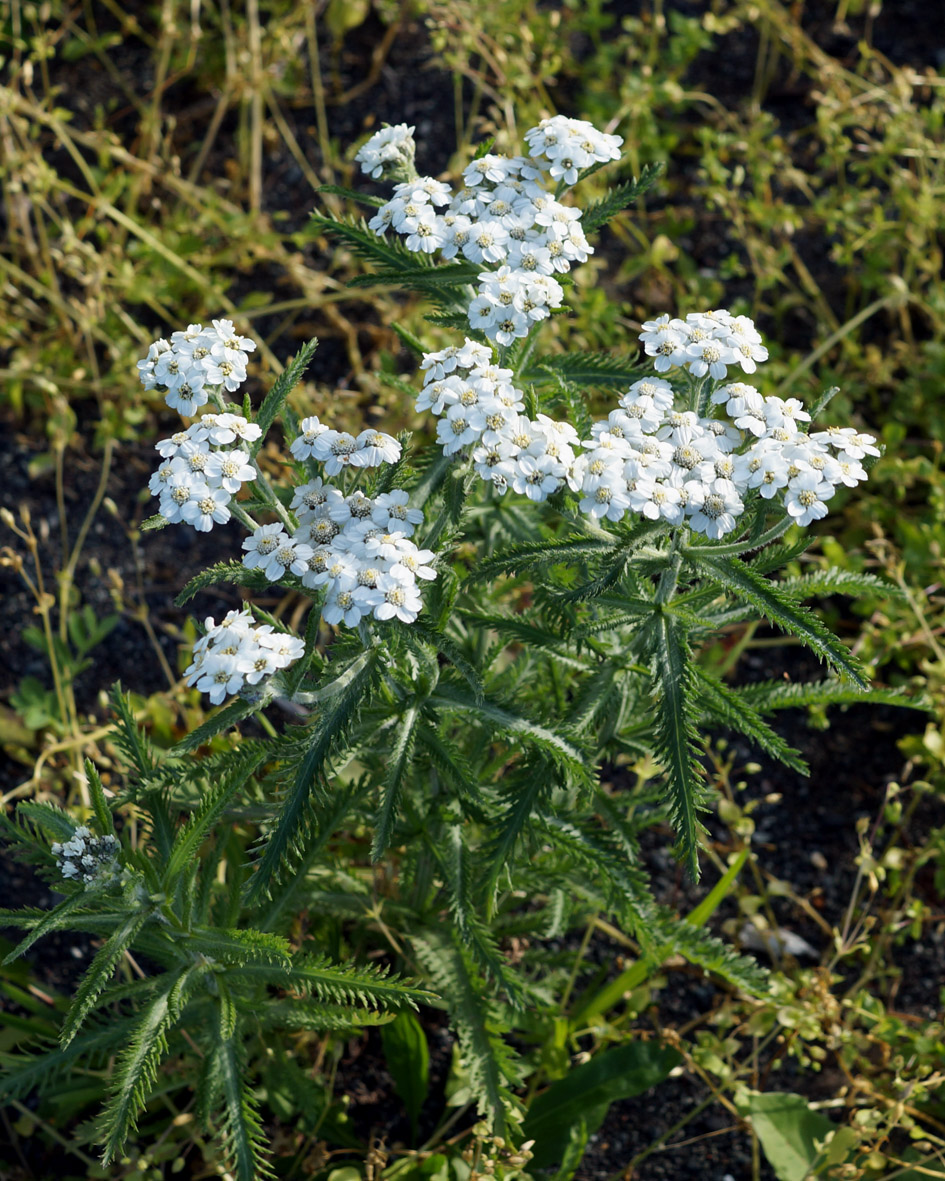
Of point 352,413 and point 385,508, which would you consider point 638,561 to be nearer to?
point 385,508

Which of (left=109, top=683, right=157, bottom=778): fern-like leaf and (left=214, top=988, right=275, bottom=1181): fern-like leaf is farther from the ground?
(left=109, top=683, right=157, bottom=778): fern-like leaf

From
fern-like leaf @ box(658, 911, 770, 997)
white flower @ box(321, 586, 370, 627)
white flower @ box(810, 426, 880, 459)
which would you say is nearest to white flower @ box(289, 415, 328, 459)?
white flower @ box(321, 586, 370, 627)

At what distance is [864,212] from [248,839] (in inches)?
160

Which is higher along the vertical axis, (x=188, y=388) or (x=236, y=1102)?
(x=188, y=388)

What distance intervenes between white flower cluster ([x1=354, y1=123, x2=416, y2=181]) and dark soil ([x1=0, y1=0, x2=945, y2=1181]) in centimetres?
186

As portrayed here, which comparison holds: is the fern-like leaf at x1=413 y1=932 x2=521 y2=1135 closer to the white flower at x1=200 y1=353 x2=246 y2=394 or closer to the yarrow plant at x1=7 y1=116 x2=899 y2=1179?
the yarrow plant at x1=7 y1=116 x2=899 y2=1179

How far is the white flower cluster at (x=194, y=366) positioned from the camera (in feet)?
8.15

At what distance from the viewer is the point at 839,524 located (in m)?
4.71

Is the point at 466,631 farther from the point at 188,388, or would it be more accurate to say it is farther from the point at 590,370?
the point at 188,388

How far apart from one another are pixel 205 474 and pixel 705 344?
1.11 meters

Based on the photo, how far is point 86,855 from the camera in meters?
2.37

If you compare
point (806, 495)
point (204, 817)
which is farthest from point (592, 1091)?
point (806, 495)

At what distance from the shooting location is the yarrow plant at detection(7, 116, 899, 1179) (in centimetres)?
232

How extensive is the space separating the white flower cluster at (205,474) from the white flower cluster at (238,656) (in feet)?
0.75
